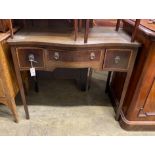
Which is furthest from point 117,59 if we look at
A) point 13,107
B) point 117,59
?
point 13,107

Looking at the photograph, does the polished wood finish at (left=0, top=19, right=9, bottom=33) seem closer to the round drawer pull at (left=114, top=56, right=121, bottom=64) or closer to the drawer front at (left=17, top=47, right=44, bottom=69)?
the drawer front at (left=17, top=47, right=44, bottom=69)

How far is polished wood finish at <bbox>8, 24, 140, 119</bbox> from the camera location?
95cm

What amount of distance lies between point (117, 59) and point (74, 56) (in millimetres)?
274

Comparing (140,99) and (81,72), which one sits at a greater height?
(140,99)

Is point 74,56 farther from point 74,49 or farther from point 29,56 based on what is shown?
point 29,56

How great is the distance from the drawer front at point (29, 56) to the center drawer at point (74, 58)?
0.16 ft

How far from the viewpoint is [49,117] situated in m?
1.36

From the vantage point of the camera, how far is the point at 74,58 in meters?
0.99

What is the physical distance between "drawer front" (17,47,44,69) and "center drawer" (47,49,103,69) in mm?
50
